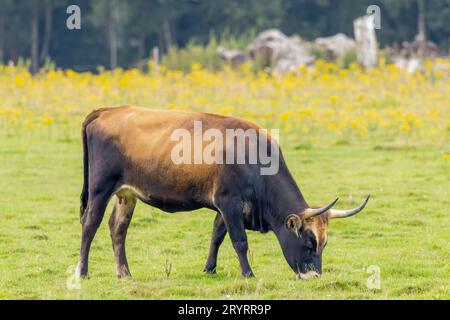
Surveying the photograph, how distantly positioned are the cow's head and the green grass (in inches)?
6.5

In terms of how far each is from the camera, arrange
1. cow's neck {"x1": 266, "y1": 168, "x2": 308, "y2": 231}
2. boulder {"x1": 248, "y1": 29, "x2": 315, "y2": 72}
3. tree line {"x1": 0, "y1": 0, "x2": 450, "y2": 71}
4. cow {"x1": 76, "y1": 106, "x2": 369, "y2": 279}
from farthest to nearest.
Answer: tree line {"x1": 0, "y1": 0, "x2": 450, "y2": 71} < boulder {"x1": 248, "y1": 29, "x2": 315, "y2": 72} < cow's neck {"x1": 266, "y1": 168, "x2": 308, "y2": 231} < cow {"x1": 76, "y1": 106, "x2": 369, "y2": 279}

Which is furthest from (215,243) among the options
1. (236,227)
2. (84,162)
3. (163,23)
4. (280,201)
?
(163,23)

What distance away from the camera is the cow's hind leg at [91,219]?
32.9 feet

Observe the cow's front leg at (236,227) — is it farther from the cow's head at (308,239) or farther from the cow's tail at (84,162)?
the cow's tail at (84,162)

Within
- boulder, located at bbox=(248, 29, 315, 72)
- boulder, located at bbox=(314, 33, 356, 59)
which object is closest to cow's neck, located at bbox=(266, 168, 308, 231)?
Result: boulder, located at bbox=(248, 29, 315, 72)

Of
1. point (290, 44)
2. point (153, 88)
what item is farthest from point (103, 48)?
point (153, 88)

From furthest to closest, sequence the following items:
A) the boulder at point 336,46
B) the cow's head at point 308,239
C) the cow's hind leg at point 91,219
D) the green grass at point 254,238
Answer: the boulder at point 336,46 < the cow's hind leg at point 91,219 < the cow's head at point 308,239 < the green grass at point 254,238

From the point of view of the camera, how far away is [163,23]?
2042 inches

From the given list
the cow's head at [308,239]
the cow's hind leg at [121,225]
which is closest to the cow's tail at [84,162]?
the cow's hind leg at [121,225]

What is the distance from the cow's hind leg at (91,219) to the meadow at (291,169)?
0.64 ft

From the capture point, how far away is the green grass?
9.34m

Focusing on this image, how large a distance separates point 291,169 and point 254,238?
480 centimetres

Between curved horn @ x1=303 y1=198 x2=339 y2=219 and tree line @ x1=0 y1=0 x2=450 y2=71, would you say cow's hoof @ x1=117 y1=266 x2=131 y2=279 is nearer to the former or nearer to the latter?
curved horn @ x1=303 y1=198 x2=339 y2=219

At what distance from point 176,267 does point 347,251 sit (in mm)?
1793
